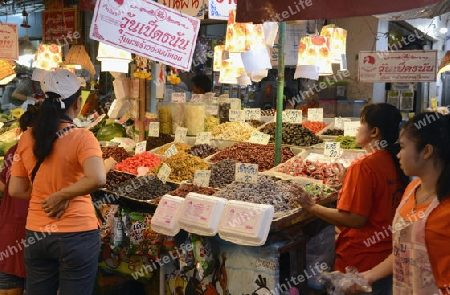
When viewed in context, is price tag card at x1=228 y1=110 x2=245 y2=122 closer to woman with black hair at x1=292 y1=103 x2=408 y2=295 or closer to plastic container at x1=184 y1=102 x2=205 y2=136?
plastic container at x1=184 y1=102 x2=205 y2=136

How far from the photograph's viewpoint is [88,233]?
9.37 feet

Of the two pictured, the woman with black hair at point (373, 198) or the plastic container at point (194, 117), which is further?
the plastic container at point (194, 117)

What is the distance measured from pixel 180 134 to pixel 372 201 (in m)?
3.15

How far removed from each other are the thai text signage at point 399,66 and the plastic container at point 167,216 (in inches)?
130

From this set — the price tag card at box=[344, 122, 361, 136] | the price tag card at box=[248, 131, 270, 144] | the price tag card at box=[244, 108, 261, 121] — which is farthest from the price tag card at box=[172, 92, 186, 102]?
the price tag card at box=[344, 122, 361, 136]

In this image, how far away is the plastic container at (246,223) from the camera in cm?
319

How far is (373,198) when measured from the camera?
295 cm

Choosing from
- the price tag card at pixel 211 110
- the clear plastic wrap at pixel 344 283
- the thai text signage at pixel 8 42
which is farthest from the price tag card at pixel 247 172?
the thai text signage at pixel 8 42

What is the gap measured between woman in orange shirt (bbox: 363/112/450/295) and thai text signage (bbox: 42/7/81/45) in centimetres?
665

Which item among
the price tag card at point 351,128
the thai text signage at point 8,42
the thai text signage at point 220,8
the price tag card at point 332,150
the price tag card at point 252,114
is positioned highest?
the thai text signage at point 220,8

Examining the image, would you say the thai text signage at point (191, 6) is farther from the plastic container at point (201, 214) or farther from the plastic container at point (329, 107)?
the plastic container at point (329, 107)

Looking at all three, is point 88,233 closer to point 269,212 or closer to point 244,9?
point 269,212

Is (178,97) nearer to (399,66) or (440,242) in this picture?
(399,66)

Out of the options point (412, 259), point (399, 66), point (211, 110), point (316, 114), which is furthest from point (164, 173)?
point (399, 66)
